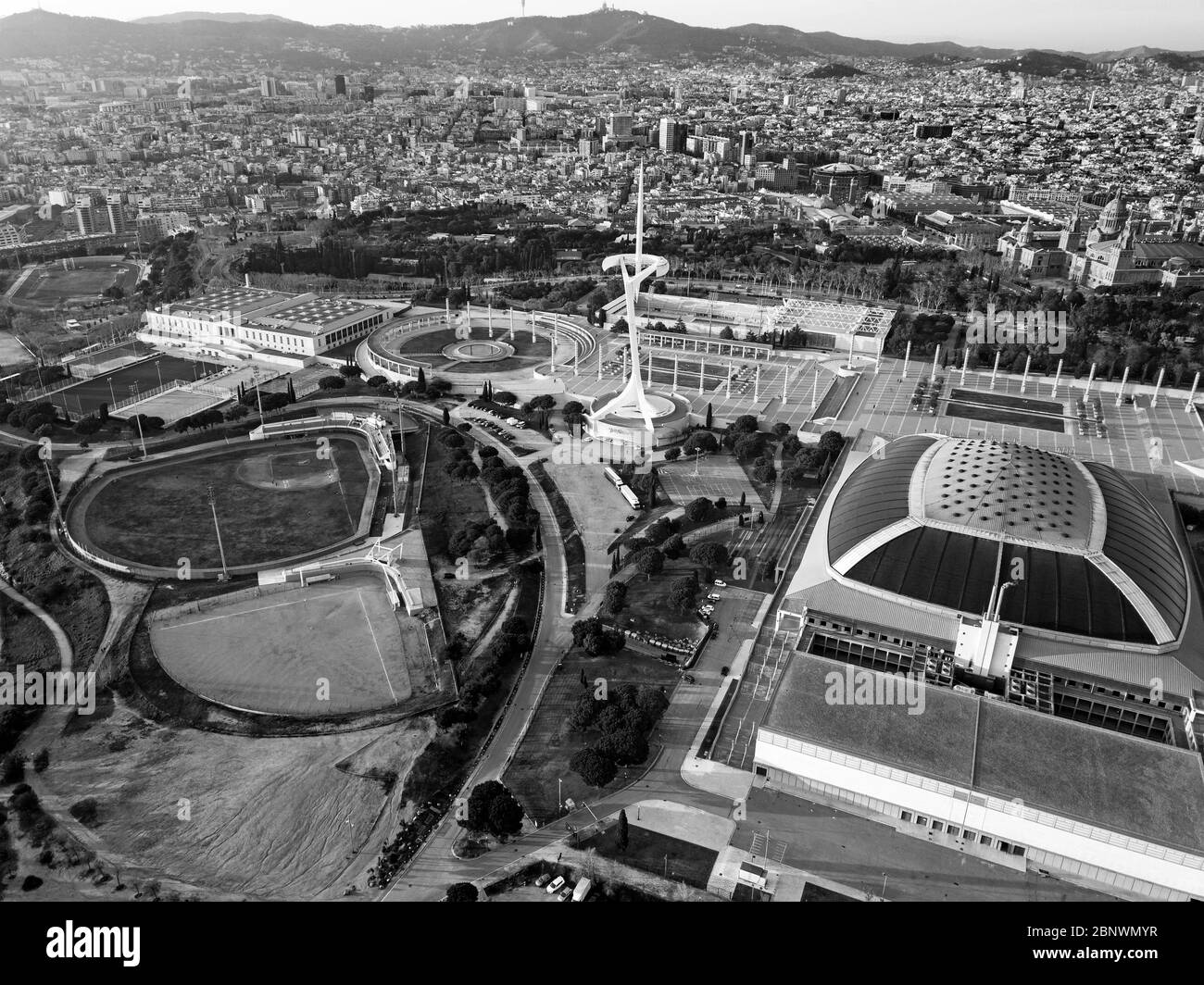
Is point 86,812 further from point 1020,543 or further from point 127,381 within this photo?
point 127,381

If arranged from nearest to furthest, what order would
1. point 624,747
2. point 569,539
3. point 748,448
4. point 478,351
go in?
1. point 624,747
2. point 569,539
3. point 748,448
4. point 478,351

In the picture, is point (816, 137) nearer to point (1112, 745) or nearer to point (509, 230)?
point (509, 230)

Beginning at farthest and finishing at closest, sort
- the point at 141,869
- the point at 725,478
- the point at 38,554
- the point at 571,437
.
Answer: the point at 571,437
the point at 725,478
the point at 38,554
the point at 141,869

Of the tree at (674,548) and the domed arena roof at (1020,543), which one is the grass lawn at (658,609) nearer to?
the tree at (674,548)

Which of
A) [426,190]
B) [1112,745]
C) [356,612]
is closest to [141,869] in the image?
[356,612]

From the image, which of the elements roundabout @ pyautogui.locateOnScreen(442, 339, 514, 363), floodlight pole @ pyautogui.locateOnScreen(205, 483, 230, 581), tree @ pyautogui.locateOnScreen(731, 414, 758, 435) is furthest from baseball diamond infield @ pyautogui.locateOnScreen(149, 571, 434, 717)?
roundabout @ pyautogui.locateOnScreen(442, 339, 514, 363)

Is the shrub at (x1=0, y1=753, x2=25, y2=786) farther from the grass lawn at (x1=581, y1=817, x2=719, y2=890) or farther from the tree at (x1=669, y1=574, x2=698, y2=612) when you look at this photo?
the tree at (x1=669, y1=574, x2=698, y2=612)
